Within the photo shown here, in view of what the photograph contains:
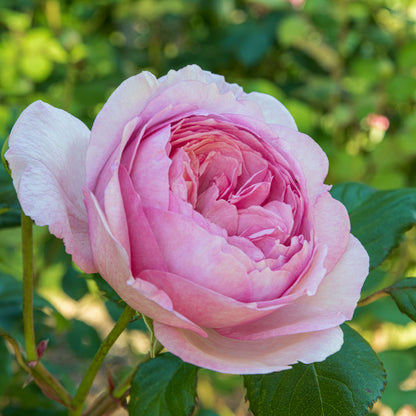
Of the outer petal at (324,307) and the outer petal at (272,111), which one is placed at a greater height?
the outer petal at (272,111)

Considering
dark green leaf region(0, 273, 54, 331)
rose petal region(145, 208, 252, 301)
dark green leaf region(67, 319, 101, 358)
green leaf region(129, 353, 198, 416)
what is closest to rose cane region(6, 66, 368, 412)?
rose petal region(145, 208, 252, 301)

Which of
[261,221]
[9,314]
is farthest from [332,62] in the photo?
[261,221]

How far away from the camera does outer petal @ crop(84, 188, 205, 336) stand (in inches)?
11.6

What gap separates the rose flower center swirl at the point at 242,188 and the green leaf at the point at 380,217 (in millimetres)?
142

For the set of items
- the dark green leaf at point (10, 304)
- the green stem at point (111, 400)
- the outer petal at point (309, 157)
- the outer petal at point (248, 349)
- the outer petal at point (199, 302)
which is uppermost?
the outer petal at point (309, 157)

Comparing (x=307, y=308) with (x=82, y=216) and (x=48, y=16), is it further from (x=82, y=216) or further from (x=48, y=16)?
(x=48, y=16)

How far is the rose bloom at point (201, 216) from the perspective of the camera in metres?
0.31

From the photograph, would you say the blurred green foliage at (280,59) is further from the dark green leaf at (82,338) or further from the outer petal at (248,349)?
the outer petal at (248,349)

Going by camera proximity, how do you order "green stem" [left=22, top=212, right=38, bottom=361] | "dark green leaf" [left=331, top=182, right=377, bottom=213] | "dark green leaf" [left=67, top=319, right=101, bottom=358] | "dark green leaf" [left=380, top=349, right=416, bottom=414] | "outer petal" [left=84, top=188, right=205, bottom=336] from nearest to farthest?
"outer petal" [left=84, top=188, right=205, bottom=336], "green stem" [left=22, top=212, right=38, bottom=361], "dark green leaf" [left=331, top=182, right=377, bottom=213], "dark green leaf" [left=380, top=349, right=416, bottom=414], "dark green leaf" [left=67, top=319, right=101, bottom=358]

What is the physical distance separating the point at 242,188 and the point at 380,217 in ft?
0.61

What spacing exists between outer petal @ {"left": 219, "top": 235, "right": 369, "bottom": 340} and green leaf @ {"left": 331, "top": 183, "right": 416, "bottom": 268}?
0.38 ft

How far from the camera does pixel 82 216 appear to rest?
14.0 inches

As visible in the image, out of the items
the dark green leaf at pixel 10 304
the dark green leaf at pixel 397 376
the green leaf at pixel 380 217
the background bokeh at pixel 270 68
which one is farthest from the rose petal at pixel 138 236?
the background bokeh at pixel 270 68

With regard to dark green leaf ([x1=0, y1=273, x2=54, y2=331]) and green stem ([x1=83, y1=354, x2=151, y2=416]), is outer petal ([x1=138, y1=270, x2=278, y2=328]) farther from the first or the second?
dark green leaf ([x1=0, y1=273, x2=54, y2=331])
